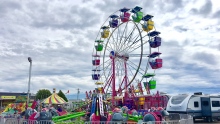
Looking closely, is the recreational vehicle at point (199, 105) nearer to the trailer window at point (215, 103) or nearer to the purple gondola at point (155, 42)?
the trailer window at point (215, 103)

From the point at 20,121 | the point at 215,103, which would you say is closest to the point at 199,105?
the point at 215,103

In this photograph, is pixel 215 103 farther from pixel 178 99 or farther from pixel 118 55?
pixel 118 55

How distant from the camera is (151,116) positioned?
11664 millimetres

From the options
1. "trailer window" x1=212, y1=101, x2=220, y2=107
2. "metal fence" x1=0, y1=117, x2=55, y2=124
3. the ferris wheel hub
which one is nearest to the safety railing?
"metal fence" x1=0, y1=117, x2=55, y2=124

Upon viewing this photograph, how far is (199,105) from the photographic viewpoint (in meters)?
22.8

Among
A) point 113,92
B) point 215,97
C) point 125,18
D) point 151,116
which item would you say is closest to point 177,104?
point 215,97

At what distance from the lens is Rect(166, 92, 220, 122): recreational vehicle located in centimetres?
2211

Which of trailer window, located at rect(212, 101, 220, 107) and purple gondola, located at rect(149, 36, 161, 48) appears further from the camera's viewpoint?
purple gondola, located at rect(149, 36, 161, 48)

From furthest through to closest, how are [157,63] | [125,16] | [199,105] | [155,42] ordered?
[125,16]
[155,42]
[157,63]
[199,105]

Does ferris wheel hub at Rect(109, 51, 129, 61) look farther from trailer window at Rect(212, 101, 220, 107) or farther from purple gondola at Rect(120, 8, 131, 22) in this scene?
trailer window at Rect(212, 101, 220, 107)

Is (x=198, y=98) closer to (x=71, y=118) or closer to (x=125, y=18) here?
(x=71, y=118)

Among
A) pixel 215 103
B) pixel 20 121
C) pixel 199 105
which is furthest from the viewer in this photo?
pixel 215 103

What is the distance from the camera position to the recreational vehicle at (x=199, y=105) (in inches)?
870

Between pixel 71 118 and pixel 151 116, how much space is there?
→ 607cm
